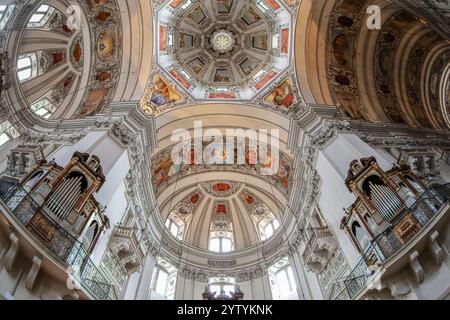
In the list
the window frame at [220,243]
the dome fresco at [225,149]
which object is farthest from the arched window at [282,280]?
the window frame at [220,243]

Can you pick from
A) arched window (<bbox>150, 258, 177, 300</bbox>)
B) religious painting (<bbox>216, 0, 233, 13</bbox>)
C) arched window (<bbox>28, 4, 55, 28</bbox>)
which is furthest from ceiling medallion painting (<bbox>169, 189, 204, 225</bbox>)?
arched window (<bbox>28, 4, 55, 28</bbox>)

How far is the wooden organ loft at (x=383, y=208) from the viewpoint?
7.75 metres

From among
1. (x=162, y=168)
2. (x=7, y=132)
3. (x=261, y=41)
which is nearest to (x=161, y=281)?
(x=162, y=168)

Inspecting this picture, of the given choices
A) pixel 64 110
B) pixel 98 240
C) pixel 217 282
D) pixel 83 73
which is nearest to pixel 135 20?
Answer: pixel 83 73

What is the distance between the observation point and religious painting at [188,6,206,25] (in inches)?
680

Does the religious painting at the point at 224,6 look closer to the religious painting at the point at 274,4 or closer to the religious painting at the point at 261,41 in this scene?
the religious painting at the point at 261,41

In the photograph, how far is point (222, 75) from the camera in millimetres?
18766

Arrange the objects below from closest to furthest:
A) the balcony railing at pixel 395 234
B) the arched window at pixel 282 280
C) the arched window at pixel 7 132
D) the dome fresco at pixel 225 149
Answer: the balcony railing at pixel 395 234
the dome fresco at pixel 225 149
the arched window at pixel 7 132
the arched window at pixel 282 280

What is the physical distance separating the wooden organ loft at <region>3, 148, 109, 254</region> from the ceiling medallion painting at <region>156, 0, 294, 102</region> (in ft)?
21.8

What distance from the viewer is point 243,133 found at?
1698 cm

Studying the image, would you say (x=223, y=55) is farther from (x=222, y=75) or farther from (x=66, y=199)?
(x=66, y=199)

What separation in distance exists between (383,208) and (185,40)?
13838 millimetres

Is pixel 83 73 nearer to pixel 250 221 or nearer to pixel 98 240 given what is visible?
pixel 98 240

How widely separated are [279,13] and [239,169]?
344 inches
